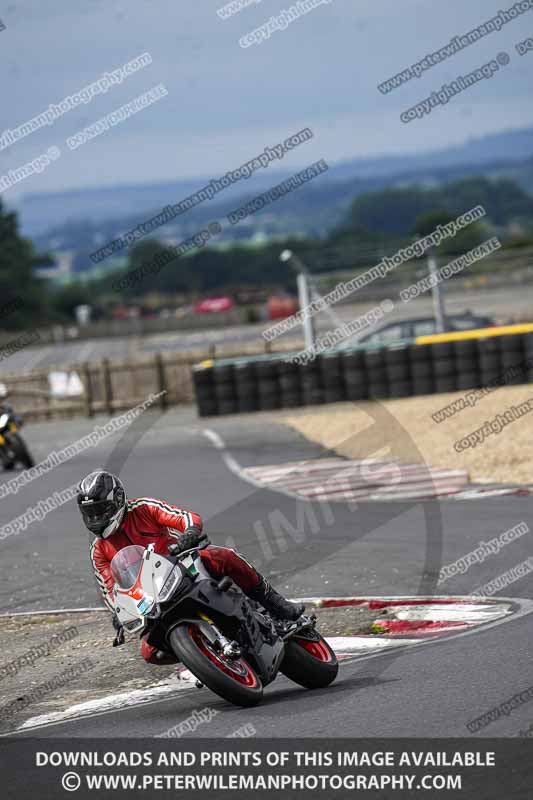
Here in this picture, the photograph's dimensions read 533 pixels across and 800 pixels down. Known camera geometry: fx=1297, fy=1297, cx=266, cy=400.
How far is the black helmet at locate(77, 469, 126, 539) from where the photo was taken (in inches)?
282

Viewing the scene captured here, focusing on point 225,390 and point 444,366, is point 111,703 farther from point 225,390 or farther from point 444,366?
point 225,390

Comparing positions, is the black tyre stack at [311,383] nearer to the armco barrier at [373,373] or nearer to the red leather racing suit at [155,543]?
the armco barrier at [373,373]

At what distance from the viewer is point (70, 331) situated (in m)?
84.9

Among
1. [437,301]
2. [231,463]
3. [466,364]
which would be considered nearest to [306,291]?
[437,301]

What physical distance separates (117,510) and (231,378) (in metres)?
20.2

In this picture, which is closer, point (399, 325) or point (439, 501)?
point (439, 501)

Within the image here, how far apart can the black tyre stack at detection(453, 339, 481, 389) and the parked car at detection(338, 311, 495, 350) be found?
217cm

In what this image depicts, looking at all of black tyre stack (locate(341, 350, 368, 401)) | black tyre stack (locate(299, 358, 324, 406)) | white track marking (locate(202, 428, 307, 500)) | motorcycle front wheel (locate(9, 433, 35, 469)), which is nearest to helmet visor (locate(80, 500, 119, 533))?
white track marking (locate(202, 428, 307, 500))

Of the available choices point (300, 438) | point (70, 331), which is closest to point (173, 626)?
point (300, 438)

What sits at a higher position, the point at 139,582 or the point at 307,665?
the point at 139,582

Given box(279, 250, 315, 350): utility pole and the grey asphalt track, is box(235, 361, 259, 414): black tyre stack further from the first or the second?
the grey asphalt track

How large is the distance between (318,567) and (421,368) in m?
15.6

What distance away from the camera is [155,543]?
7.37m
